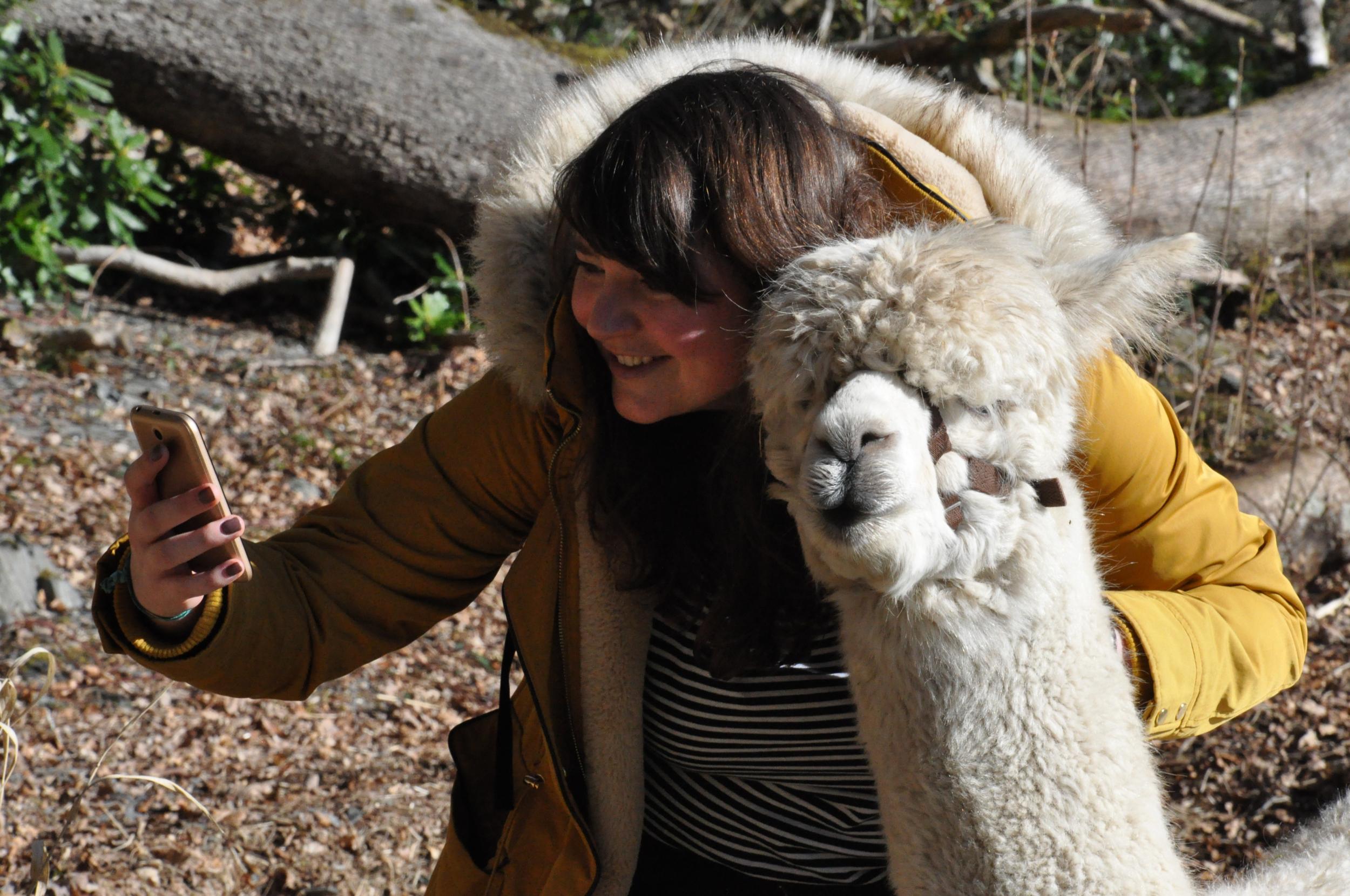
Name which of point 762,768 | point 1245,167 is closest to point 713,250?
point 762,768

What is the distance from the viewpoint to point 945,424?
4.13 feet

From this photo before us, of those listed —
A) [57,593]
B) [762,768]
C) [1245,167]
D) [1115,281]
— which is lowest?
[57,593]

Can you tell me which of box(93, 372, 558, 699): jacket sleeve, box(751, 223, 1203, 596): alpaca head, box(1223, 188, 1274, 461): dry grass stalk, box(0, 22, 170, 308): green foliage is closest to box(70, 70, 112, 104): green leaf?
box(0, 22, 170, 308): green foliage

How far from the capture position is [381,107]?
5.20m

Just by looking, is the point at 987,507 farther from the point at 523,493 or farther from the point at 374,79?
the point at 374,79

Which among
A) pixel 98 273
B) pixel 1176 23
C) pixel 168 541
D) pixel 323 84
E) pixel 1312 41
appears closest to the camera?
pixel 168 541

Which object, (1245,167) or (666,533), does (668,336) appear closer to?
(666,533)

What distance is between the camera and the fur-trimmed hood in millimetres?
1648

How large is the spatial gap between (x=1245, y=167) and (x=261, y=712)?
5.03 m

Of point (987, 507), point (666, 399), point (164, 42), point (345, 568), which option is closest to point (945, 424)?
point (987, 507)

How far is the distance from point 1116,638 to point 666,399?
668 mm

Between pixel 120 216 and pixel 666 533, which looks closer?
pixel 666 533

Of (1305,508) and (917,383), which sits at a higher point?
(917,383)

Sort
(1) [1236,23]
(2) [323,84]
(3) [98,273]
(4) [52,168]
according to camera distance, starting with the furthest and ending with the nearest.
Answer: (1) [1236,23], (2) [323,84], (3) [98,273], (4) [52,168]
